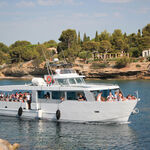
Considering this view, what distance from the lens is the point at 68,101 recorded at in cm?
2847

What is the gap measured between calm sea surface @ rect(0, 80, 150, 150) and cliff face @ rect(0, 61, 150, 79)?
2453 inches

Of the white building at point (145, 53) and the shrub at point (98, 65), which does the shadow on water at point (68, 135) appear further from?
the white building at point (145, 53)

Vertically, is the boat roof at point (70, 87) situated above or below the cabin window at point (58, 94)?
above

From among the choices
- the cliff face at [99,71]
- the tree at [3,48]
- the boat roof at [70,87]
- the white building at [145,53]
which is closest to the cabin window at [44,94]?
the boat roof at [70,87]

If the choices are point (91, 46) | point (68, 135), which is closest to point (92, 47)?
point (91, 46)

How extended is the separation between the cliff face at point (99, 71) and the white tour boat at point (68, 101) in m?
63.2

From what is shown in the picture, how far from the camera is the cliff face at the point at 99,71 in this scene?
302ft

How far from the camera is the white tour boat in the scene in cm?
2720

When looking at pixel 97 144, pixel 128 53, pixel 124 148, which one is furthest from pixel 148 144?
pixel 128 53

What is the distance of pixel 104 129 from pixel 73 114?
3.42 metres

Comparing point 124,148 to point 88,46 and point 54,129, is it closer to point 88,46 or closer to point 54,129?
point 54,129

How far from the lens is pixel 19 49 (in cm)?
11719

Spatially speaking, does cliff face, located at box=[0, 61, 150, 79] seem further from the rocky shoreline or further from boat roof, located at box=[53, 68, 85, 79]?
boat roof, located at box=[53, 68, 85, 79]

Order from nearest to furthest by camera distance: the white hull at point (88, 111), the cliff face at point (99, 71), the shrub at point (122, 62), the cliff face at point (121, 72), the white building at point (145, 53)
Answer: the white hull at point (88, 111) < the cliff face at point (121, 72) < the cliff face at point (99, 71) < the shrub at point (122, 62) < the white building at point (145, 53)
